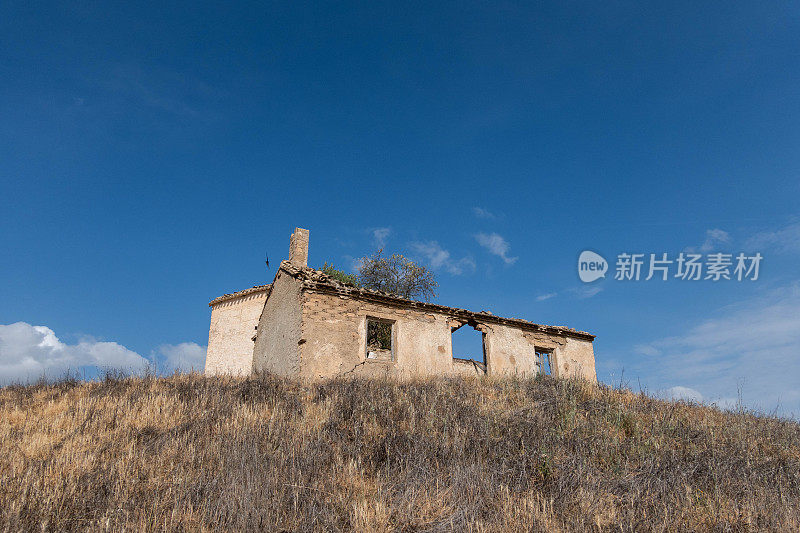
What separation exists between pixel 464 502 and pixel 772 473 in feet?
16.1

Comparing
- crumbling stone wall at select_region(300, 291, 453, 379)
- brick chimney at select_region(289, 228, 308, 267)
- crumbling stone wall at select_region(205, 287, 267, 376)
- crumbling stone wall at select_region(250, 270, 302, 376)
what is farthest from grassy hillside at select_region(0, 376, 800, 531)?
crumbling stone wall at select_region(205, 287, 267, 376)

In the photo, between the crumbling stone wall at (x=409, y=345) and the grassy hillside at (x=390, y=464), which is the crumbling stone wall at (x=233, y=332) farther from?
the grassy hillside at (x=390, y=464)

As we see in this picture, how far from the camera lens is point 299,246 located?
60.7 feet

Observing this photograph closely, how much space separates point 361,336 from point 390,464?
9296 mm

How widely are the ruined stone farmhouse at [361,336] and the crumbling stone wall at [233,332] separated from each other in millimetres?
55

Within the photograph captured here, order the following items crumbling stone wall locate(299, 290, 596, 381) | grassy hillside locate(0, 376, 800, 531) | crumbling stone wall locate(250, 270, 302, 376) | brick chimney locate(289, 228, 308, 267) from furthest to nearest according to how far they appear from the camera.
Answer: brick chimney locate(289, 228, 308, 267) → crumbling stone wall locate(250, 270, 302, 376) → crumbling stone wall locate(299, 290, 596, 381) → grassy hillside locate(0, 376, 800, 531)

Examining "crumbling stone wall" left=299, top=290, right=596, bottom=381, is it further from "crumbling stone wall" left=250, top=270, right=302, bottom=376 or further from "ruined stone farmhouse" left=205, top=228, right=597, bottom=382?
"crumbling stone wall" left=250, top=270, right=302, bottom=376

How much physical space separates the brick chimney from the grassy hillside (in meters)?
8.90

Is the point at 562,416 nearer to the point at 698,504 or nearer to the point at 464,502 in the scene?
the point at 698,504

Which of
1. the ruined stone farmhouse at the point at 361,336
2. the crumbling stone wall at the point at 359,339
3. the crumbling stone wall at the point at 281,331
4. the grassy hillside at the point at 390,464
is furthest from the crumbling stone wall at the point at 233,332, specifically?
the grassy hillside at the point at 390,464

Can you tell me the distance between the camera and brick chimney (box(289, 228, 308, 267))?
60.4 ft

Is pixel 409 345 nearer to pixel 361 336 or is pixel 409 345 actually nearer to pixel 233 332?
pixel 361 336

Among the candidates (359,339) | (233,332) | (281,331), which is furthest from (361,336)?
(233,332)

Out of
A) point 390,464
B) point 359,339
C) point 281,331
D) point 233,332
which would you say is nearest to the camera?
point 390,464
